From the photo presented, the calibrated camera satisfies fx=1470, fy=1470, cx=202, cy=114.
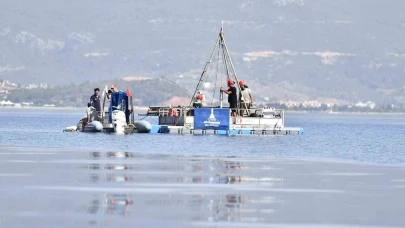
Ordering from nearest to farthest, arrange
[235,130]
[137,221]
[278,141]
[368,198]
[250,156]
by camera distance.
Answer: [137,221] → [368,198] → [250,156] → [278,141] → [235,130]

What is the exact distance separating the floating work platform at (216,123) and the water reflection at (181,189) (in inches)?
945

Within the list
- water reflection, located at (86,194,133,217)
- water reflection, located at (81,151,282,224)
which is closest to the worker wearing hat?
water reflection, located at (81,151,282,224)

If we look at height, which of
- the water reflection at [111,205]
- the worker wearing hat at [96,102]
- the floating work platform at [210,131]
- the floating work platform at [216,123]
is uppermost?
the worker wearing hat at [96,102]

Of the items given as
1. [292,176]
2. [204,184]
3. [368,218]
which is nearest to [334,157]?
[292,176]

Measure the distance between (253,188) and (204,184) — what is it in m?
1.35

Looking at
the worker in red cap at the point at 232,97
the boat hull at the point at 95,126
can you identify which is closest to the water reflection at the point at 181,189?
the worker in red cap at the point at 232,97

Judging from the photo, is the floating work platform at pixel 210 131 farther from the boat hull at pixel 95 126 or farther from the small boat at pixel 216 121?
the boat hull at pixel 95 126

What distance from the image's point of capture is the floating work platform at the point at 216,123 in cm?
6712

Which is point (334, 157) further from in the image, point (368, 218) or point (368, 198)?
point (368, 218)

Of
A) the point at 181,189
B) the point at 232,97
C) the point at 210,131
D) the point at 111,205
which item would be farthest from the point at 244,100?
the point at 111,205

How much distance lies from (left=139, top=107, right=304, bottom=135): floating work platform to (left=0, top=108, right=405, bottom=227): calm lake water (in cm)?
1570

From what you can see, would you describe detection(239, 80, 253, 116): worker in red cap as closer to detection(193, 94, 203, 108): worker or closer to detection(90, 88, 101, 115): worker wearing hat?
detection(193, 94, 203, 108): worker

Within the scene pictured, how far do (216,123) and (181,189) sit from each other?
121 feet

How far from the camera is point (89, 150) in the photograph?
49281mm
